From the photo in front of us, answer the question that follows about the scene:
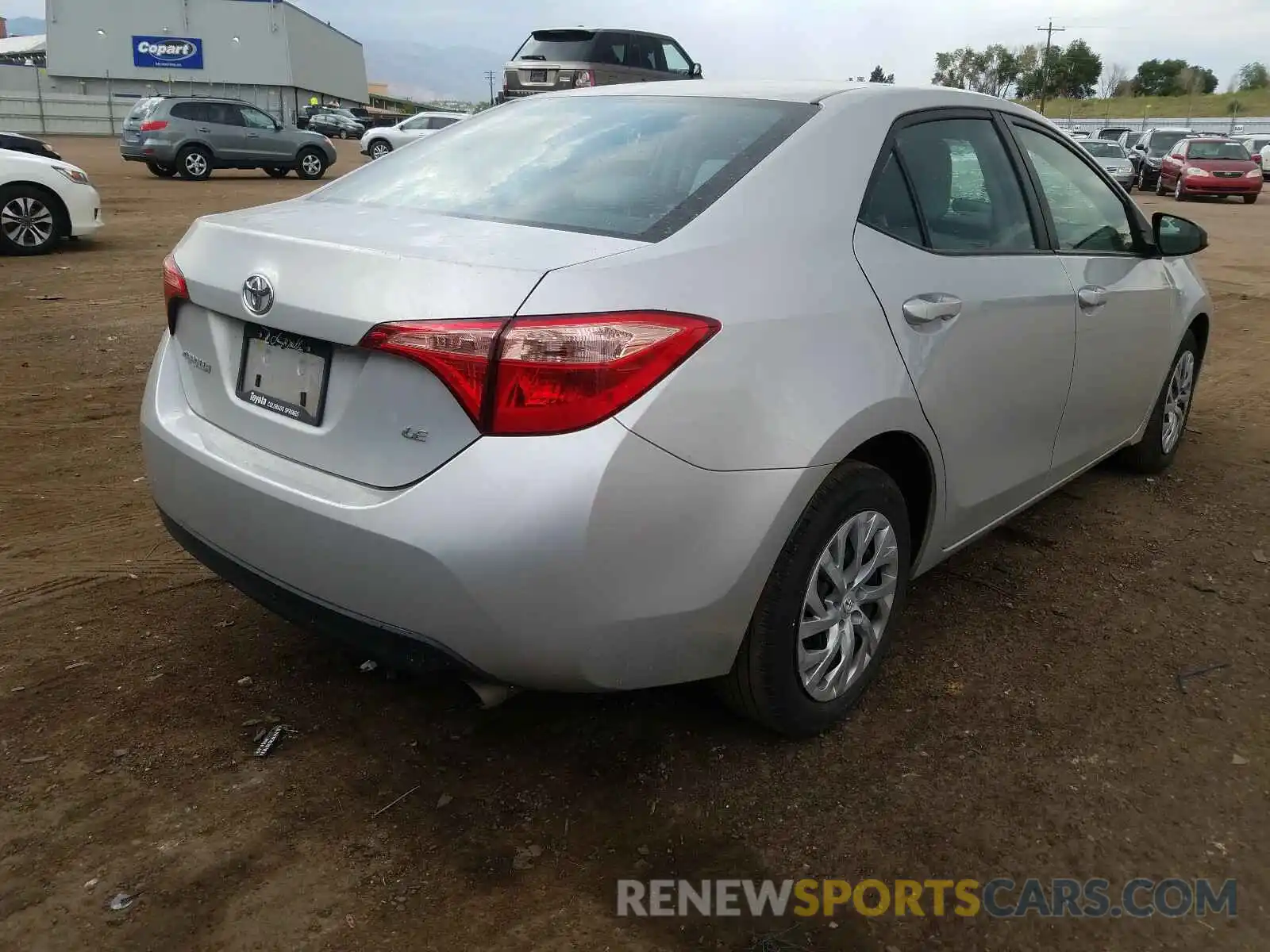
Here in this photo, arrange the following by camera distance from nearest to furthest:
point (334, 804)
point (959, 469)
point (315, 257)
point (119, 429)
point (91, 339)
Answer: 1. point (315, 257)
2. point (334, 804)
3. point (959, 469)
4. point (119, 429)
5. point (91, 339)

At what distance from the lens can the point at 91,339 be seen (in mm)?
7074

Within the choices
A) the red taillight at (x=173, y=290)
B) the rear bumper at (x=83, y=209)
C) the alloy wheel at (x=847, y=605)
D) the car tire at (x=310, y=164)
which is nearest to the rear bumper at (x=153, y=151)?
the car tire at (x=310, y=164)

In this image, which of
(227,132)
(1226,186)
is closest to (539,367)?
(227,132)

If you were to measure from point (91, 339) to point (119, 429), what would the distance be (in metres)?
2.35

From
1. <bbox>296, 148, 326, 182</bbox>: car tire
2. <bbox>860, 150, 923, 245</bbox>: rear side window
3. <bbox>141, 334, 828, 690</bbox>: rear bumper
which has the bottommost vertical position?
<bbox>296, 148, 326, 182</bbox>: car tire

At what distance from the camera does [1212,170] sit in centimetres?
2477

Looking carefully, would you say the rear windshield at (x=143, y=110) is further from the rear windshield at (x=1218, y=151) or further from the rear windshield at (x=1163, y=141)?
the rear windshield at (x=1163, y=141)

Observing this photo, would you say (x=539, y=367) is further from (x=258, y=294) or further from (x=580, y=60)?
(x=580, y=60)

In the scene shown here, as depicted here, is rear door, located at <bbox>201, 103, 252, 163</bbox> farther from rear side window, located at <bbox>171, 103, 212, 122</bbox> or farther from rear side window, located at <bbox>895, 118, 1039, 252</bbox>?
rear side window, located at <bbox>895, 118, 1039, 252</bbox>

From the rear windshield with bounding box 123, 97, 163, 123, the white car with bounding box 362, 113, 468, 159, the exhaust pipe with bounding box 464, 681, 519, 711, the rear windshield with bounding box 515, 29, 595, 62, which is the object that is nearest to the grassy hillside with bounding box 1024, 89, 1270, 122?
the white car with bounding box 362, 113, 468, 159

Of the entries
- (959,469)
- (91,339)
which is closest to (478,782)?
(959,469)

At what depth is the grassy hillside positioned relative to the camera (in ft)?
244

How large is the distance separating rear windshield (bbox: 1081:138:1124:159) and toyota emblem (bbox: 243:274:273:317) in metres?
26.3

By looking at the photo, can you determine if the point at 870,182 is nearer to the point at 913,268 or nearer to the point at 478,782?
the point at 913,268
